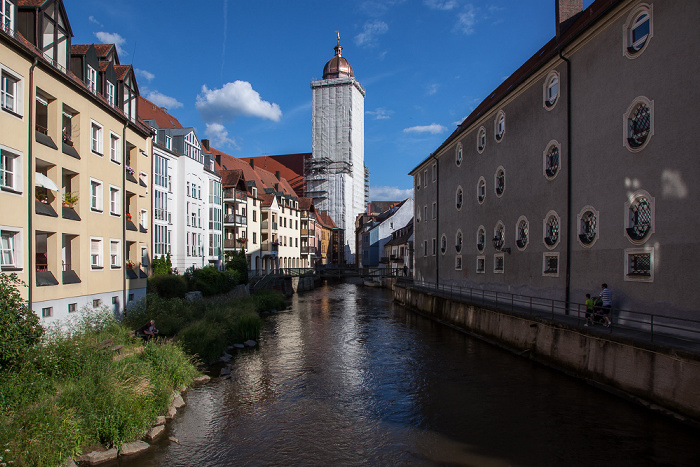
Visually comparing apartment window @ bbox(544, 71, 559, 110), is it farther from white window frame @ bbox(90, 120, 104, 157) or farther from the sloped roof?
the sloped roof

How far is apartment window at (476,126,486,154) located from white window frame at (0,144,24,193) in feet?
71.7

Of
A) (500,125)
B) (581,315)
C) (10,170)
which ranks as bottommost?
(581,315)

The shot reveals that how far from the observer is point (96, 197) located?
1830cm

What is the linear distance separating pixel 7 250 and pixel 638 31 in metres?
19.3

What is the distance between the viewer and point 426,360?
59.2ft

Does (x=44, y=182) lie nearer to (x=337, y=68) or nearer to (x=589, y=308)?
(x=589, y=308)

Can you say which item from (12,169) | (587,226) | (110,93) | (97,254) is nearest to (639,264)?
(587,226)

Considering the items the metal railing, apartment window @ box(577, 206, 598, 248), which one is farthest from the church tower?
apartment window @ box(577, 206, 598, 248)

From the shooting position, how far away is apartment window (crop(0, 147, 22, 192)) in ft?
41.7

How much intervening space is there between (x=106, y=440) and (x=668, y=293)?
14.1 metres

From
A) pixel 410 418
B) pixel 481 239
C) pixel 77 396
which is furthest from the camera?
pixel 481 239

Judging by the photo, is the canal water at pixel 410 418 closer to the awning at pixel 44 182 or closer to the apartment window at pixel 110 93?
the awning at pixel 44 182

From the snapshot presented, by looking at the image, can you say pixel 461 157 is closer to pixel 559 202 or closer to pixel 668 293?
pixel 559 202

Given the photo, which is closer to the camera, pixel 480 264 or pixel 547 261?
pixel 547 261
